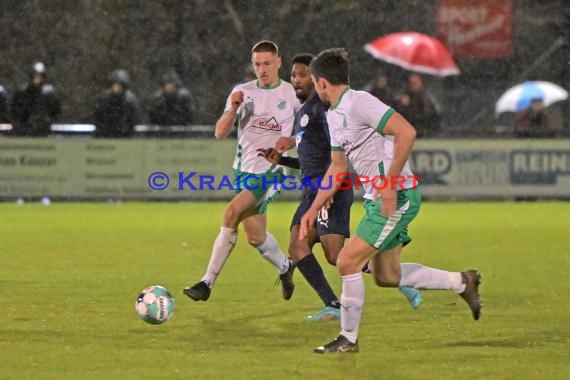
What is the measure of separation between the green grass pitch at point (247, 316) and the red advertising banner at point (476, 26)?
12562mm

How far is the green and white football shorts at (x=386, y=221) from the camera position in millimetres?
8297

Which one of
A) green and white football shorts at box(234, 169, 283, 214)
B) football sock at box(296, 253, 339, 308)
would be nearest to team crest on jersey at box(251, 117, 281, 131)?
green and white football shorts at box(234, 169, 283, 214)

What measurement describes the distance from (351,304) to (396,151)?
99 centimetres

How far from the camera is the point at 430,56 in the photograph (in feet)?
80.6

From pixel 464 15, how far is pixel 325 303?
20.1 m

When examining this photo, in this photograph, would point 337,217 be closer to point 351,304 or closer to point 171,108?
point 351,304

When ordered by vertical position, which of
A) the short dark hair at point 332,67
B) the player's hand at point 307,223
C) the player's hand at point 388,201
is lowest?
the player's hand at point 307,223

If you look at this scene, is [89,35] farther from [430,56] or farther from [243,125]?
[243,125]

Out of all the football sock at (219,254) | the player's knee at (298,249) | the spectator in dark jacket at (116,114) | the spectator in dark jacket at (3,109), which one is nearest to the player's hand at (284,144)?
the player's knee at (298,249)

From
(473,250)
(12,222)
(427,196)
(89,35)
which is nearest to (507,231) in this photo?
(473,250)

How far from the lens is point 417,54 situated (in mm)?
24531

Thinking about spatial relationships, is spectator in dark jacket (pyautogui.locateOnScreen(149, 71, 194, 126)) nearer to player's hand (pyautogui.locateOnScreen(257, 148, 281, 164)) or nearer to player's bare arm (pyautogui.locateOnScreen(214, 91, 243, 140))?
player's bare arm (pyautogui.locateOnScreen(214, 91, 243, 140))

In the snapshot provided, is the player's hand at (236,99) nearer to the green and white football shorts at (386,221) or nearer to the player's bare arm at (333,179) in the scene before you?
the player's bare arm at (333,179)

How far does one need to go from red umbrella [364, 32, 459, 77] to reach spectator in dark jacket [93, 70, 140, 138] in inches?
197
